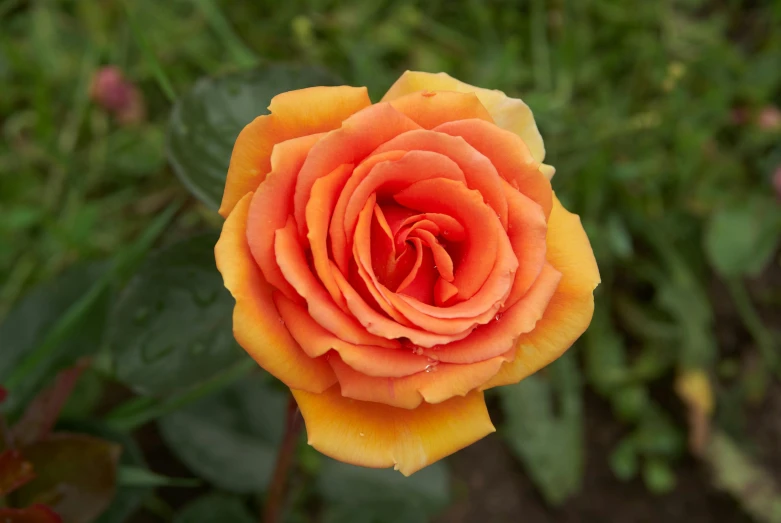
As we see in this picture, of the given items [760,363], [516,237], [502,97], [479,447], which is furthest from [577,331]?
[760,363]

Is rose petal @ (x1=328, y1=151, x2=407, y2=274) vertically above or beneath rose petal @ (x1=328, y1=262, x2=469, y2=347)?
above

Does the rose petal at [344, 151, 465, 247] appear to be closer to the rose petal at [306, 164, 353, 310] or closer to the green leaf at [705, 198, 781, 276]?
the rose petal at [306, 164, 353, 310]

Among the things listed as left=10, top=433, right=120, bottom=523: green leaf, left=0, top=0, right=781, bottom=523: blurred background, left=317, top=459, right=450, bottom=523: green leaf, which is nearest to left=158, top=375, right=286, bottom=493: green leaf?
left=0, top=0, right=781, bottom=523: blurred background

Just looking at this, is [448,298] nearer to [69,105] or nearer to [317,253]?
[317,253]

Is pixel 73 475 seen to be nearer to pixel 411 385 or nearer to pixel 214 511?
pixel 214 511

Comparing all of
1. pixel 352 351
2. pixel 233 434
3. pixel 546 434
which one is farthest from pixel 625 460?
pixel 352 351
